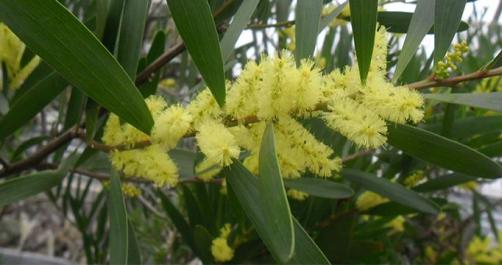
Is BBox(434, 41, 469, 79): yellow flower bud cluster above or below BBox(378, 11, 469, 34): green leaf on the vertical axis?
below

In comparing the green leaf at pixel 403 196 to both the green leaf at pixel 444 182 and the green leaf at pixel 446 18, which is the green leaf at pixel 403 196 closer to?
the green leaf at pixel 444 182

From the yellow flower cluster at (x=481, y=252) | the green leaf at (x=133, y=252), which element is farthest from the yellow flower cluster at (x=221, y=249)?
the yellow flower cluster at (x=481, y=252)

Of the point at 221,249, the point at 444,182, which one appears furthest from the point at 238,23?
the point at 444,182

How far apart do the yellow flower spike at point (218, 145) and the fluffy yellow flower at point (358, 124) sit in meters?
0.12

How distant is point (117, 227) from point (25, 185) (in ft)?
0.51

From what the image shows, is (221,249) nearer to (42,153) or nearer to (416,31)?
(42,153)

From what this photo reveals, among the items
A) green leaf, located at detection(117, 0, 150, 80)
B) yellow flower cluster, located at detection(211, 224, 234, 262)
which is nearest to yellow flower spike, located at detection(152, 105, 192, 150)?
green leaf, located at detection(117, 0, 150, 80)

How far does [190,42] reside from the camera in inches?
22.0

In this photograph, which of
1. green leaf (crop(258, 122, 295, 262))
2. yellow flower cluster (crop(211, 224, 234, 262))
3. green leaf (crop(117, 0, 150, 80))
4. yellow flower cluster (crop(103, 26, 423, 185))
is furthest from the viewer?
yellow flower cluster (crop(211, 224, 234, 262))

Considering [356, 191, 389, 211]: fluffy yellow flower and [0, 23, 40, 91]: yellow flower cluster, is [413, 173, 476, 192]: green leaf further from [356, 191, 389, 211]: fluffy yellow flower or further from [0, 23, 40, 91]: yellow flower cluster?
[0, 23, 40, 91]: yellow flower cluster

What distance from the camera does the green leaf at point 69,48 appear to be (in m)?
0.48

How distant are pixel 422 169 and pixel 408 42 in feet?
2.09

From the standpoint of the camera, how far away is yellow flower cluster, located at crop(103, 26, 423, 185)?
563 millimetres

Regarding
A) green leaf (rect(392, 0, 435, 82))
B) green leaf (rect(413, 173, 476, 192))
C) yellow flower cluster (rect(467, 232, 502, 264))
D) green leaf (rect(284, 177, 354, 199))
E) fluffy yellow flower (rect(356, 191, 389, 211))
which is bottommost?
yellow flower cluster (rect(467, 232, 502, 264))
